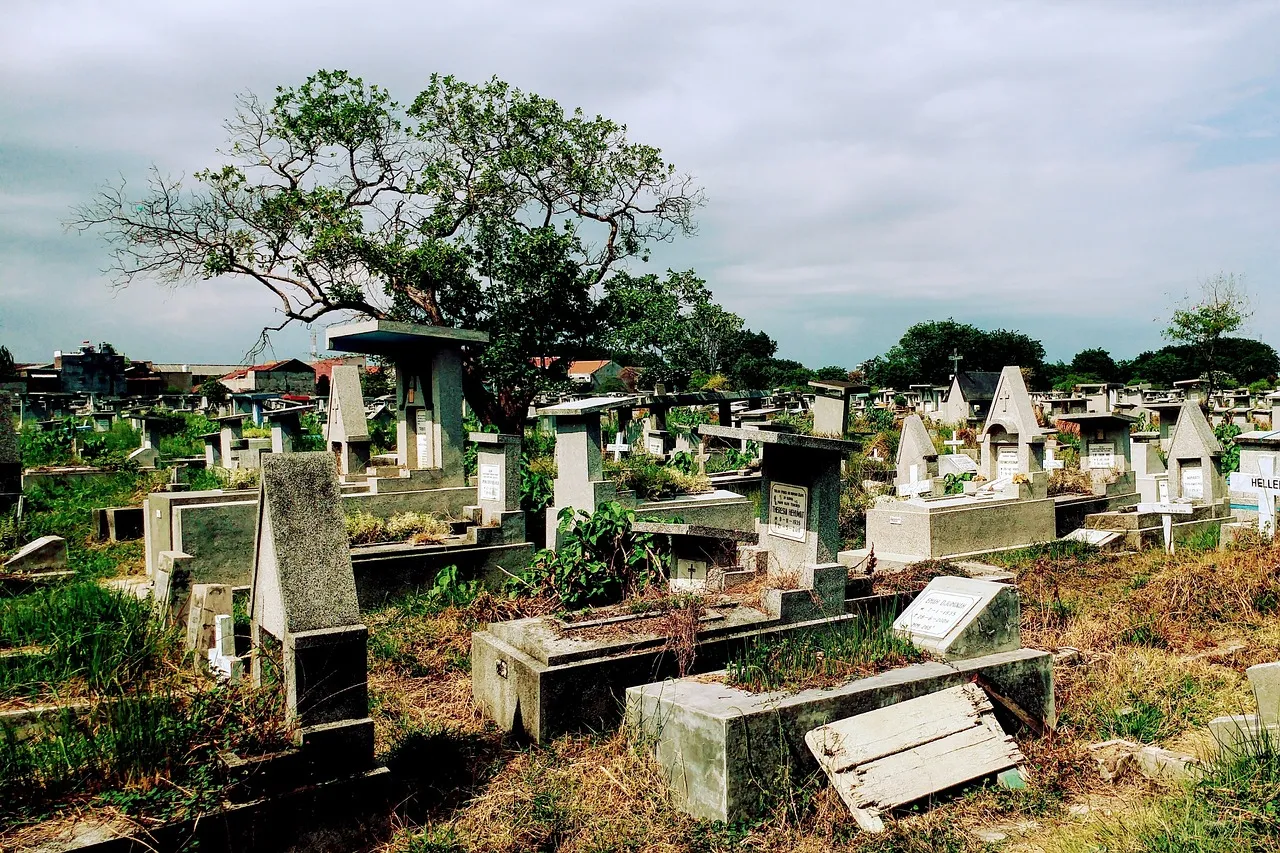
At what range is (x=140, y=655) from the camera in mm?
4465

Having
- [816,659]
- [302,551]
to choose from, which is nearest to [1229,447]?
[816,659]

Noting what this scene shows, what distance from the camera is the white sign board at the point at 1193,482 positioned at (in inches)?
502

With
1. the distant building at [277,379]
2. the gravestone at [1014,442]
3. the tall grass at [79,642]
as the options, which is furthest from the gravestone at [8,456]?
the distant building at [277,379]

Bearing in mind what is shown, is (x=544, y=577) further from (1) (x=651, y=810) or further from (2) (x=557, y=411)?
(2) (x=557, y=411)

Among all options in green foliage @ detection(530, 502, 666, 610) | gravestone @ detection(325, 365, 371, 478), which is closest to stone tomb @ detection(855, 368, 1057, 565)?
green foliage @ detection(530, 502, 666, 610)

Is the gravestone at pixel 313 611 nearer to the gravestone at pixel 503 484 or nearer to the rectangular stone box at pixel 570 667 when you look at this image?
the rectangular stone box at pixel 570 667

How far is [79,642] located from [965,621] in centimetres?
534

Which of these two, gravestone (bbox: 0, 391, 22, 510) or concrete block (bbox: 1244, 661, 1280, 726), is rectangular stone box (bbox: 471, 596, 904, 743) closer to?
concrete block (bbox: 1244, 661, 1280, 726)

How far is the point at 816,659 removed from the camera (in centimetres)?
534

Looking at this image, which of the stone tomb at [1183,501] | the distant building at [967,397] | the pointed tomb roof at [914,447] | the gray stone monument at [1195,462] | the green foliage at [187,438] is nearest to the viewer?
the stone tomb at [1183,501]

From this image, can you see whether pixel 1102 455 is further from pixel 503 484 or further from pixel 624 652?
pixel 624 652

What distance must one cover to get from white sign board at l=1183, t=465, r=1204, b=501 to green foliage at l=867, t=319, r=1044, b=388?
66702 mm

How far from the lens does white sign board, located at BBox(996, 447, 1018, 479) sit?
14797 millimetres

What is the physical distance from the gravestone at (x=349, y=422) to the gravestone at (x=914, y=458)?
8.97m
